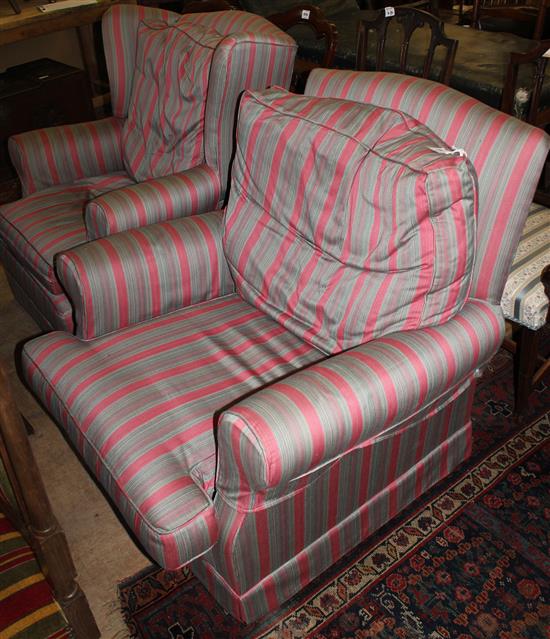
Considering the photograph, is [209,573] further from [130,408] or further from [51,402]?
[51,402]

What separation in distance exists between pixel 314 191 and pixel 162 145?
832 millimetres

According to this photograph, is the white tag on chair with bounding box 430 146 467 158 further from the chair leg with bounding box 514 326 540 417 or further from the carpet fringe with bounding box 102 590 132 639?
the carpet fringe with bounding box 102 590 132 639

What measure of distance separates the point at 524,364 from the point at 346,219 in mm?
771

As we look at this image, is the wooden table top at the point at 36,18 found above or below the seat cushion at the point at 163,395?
above

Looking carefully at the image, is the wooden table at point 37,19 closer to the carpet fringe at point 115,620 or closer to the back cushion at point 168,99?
the back cushion at point 168,99

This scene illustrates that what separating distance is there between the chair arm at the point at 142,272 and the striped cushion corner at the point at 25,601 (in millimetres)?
616

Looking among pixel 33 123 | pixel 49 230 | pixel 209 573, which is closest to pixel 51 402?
pixel 209 573

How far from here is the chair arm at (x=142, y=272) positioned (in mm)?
1521

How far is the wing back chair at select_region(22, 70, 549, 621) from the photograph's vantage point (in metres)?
1.19

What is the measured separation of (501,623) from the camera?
141cm

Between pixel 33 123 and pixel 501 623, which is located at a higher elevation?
pixel 33 123

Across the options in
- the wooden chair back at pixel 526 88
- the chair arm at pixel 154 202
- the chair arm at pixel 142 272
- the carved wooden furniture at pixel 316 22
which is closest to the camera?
the chair arm at pixel 142 272

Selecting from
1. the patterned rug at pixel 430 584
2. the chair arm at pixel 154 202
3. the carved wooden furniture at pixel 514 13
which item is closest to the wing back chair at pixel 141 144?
the chair arm at pixel 154 202

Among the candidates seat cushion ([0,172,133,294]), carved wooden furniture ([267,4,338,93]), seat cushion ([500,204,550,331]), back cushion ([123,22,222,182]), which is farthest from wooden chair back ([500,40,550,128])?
seat cushion ([0,172,133,294])
